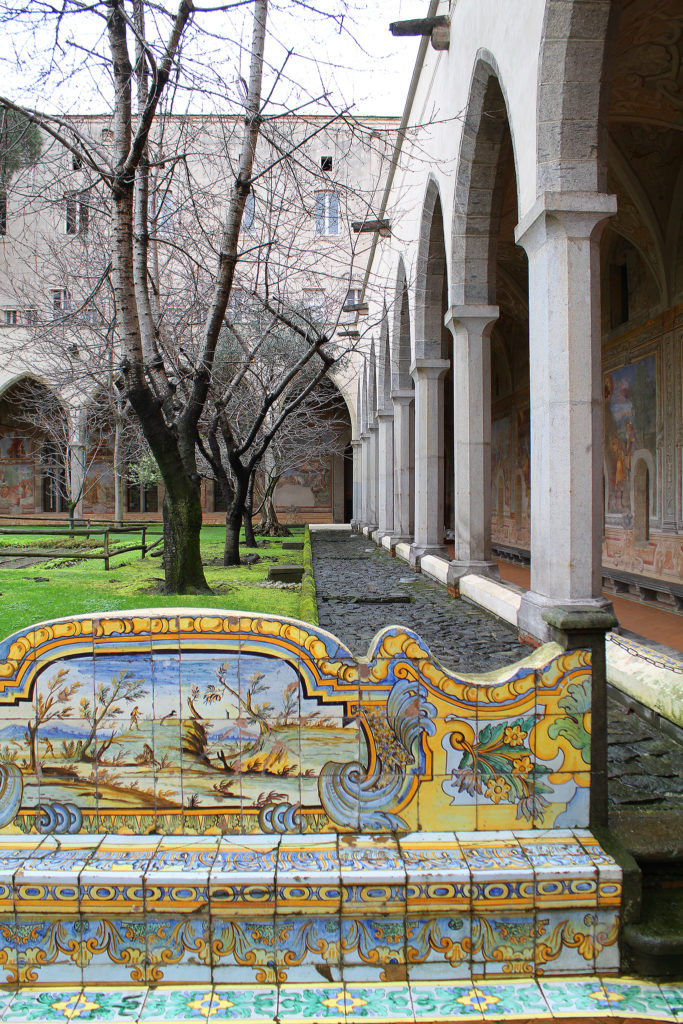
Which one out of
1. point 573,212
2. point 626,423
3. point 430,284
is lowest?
point 626,423

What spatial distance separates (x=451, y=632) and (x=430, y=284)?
6943 mm

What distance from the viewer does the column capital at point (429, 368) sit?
11047 mm

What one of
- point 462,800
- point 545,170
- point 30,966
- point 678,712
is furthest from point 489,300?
point 30,966

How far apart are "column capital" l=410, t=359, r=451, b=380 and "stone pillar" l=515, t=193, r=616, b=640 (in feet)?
19.6

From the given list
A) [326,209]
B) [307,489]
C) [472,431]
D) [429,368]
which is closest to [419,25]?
[326,209]

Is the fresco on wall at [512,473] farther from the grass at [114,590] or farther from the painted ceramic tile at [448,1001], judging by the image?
the painted ceramic tile at [448,1001]

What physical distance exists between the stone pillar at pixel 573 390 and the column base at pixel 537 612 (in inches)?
0.7

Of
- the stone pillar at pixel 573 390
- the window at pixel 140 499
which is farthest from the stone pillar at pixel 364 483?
the stone pillar at pixel 573 390

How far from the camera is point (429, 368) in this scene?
36.5 feet

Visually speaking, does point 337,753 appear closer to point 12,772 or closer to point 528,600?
point 12,772

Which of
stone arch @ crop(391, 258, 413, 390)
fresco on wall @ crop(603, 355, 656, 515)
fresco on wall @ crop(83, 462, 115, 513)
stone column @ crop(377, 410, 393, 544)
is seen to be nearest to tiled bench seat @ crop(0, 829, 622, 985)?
fresco on wall @ crop(603, 355, 656, 515)

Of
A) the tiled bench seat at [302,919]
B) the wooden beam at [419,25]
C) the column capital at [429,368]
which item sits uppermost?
the wooden beam at [419,25]

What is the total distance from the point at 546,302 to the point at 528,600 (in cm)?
227

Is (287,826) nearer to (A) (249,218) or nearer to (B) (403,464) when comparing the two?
(B) (403,464)
